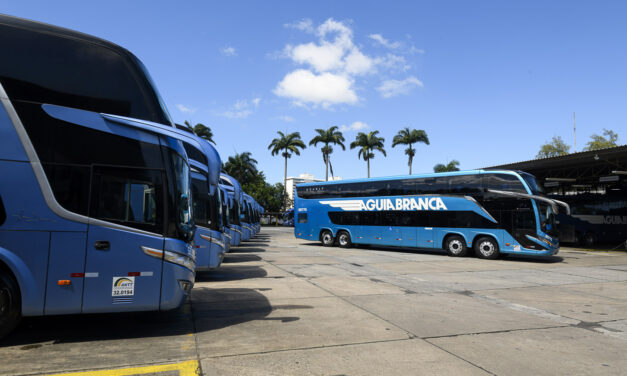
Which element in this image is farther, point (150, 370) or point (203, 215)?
point (203, 215)

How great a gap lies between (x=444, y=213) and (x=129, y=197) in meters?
15.3

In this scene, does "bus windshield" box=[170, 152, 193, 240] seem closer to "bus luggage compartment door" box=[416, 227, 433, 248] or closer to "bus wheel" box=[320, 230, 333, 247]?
"bus luggage compartment door" box=[416, 227, 433, 248]

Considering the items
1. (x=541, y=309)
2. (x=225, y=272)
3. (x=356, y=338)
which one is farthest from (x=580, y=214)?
(x=356, y=338)

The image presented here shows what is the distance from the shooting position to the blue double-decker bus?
1589 centimetres

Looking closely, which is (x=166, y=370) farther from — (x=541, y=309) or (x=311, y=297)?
(x=541, y=309)

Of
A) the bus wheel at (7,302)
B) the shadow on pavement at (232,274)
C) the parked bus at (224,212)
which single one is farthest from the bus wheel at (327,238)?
the bus wheel at (7,302)

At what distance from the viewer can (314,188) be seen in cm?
2327

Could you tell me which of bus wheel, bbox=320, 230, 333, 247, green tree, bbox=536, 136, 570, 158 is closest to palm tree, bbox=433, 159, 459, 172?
green tree, bbox=536, 136, 570, 158

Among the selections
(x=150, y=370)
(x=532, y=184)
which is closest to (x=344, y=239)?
(x=532, y=184)

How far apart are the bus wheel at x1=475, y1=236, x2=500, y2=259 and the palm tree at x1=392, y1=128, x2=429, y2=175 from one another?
3299 cm

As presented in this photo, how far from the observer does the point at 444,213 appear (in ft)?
58.7

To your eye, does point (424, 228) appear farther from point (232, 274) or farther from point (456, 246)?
point (232, 274)

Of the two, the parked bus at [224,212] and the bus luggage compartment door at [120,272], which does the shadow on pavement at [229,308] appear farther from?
the parked bus at [224,212]

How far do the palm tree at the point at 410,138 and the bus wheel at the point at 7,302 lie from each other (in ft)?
155
